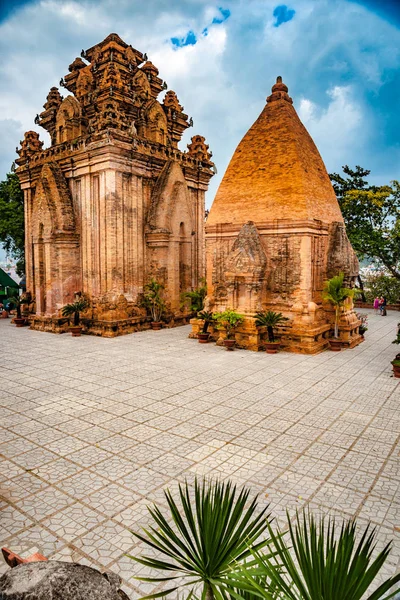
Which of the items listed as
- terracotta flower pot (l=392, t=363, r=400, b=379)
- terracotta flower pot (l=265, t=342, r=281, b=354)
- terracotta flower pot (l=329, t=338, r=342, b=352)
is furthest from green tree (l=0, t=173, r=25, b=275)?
terracotta flower pot (l=392, t=363, r=400, b=379)

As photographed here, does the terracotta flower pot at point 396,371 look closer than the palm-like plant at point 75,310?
Yes

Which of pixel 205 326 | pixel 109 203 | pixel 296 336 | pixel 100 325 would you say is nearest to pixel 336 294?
pixel 296 336

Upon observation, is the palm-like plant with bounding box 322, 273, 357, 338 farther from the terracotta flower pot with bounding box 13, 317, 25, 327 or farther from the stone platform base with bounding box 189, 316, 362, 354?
the terracotta flower pot with bounding box 13, 317, 25, 327

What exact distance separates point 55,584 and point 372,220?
25.2 meters

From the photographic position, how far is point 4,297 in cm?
2480

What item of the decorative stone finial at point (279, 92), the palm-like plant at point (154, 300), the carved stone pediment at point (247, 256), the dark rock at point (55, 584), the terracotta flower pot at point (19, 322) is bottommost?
the terracotta flower pot at point (19, 322)

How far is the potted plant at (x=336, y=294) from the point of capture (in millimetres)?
13289

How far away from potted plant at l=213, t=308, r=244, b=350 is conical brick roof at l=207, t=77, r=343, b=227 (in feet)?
11.2

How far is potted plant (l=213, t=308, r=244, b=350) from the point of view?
43.8 ft

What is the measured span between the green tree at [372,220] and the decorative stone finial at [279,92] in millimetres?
9905

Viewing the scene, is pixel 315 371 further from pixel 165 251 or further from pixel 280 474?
pixel 165 251

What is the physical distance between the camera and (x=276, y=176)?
14.1 meters

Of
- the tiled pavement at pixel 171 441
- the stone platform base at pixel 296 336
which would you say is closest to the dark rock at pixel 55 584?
the tiled pavement at pixel 171 441

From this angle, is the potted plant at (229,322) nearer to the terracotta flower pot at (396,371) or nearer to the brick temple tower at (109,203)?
the brick temple tower at (109,203)
